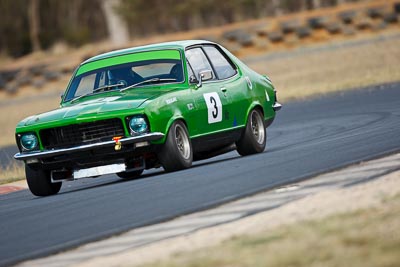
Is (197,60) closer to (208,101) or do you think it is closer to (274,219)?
(208,101)

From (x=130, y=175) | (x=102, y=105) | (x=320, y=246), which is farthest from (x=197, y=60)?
(x=320, y=246)

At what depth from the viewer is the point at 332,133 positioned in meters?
14.8

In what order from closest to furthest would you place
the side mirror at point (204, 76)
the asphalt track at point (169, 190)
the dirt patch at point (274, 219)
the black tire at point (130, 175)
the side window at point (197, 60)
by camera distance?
the dirt patch at point (274, 219), the asphalt track at point (169, 190), the side mirror at point (204, 76), the side window at point (197, 60), the black tire at point (130, 175)

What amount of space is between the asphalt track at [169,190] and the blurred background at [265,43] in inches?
359

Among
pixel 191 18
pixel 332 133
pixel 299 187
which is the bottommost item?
pixel 191 18

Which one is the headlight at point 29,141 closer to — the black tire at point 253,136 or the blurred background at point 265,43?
the black tire at point 253,136

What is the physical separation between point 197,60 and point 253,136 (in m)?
1.08

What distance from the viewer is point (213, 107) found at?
12.6 m

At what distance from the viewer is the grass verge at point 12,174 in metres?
14.9

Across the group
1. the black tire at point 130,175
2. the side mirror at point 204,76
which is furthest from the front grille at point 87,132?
the black tire at point 130,175

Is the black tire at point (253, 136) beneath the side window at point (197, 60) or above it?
beneath

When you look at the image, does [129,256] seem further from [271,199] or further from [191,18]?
[191,18]

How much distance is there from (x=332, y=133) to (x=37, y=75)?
103 feet

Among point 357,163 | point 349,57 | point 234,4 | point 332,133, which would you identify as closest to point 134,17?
point 234,4
